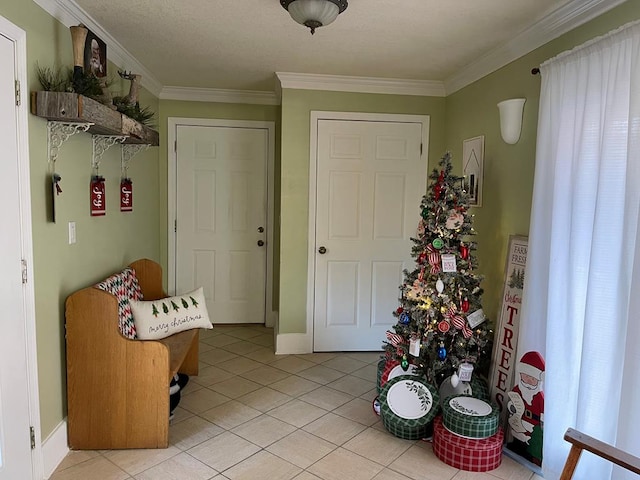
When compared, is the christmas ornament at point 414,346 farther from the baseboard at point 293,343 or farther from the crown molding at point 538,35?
the crown molding at point 538,35

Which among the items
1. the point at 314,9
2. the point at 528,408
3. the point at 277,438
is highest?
the point at 314,9

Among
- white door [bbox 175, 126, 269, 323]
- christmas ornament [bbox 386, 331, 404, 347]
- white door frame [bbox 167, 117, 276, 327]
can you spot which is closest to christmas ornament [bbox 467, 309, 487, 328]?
christmas ornament [bbox 386, 331, 404, 347]

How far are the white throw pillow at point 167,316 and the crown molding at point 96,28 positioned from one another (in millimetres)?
1541

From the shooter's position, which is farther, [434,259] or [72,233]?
[434,259]

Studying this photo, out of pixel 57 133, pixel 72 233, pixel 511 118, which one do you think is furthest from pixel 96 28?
pixel 511 118

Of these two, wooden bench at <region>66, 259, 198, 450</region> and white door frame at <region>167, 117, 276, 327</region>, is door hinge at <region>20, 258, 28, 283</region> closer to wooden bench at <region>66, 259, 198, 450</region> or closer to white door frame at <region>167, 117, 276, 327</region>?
wooden bench at <region>66, 259, 198, 450</region>

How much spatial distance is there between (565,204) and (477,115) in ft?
4.52

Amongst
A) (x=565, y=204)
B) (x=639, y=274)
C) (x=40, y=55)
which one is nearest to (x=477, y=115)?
(x=565, y=204)

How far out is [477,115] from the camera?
11.0ft

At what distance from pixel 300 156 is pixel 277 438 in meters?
2.16

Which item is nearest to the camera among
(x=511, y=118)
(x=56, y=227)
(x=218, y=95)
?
(x=56, y=227)

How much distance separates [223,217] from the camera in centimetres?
457

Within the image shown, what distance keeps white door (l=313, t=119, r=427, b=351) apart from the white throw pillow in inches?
46.6

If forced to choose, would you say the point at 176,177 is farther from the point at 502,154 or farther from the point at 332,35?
the point at 502,154
